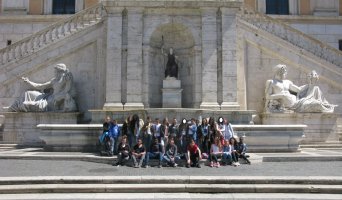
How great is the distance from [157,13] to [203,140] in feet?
26.9

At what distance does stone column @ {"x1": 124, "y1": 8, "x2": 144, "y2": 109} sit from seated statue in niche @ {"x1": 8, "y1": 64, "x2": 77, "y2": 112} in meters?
2.99

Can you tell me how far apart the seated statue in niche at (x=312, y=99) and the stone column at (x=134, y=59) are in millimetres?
7748

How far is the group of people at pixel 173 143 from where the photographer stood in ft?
43.9

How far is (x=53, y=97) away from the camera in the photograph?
19.4 meters

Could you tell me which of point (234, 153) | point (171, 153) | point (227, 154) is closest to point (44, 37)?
point (171, 153)

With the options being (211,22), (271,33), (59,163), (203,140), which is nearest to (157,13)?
(211,22)

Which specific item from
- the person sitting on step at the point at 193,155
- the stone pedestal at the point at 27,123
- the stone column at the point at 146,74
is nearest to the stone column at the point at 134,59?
the stone column at the point at 146,74

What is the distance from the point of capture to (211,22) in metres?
19.8

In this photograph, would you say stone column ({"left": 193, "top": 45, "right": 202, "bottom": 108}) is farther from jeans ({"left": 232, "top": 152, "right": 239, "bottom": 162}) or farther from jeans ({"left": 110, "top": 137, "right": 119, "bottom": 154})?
jeans ({"left": 232, "top": 152, "right": 239, "bottom": 162})

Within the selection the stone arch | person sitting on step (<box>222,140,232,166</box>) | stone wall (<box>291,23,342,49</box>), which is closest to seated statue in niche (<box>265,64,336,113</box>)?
the stone arch

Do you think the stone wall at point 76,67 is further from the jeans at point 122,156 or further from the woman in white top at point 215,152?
the woman in white top at point 215,152

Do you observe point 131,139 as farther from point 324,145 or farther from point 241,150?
point 324,145

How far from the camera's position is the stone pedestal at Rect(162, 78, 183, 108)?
767 inches

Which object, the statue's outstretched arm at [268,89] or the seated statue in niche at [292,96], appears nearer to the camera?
the seated statue in niche at [292,96]
